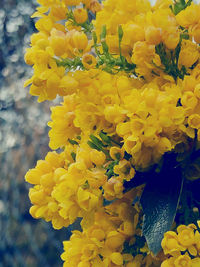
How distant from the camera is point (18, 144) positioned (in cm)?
331

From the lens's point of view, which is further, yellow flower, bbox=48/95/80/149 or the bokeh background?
the bokeh background

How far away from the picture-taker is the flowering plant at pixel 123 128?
0.46 m

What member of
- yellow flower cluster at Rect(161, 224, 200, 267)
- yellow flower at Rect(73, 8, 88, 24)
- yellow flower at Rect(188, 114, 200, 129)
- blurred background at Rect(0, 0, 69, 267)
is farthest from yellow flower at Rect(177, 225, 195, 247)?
blurred background at Rect(0, 0, 69, 267)

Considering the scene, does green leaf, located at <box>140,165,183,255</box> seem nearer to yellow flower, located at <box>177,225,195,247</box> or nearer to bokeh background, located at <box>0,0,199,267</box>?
yellow flower, located at <box>177,225,195,247</box>

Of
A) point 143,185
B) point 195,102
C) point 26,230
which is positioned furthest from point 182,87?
point 26,230

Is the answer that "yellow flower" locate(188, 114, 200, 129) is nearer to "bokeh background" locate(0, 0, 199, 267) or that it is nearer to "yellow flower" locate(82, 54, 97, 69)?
"yellow flower" locate(82, 54, 97, 69)

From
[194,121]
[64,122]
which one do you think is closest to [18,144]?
Result: [64,122]

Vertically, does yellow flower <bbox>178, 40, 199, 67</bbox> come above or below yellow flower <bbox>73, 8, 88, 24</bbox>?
below

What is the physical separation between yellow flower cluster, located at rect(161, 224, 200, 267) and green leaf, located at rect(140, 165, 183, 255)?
0.01 metres

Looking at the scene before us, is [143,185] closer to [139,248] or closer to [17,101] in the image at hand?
[139,248]

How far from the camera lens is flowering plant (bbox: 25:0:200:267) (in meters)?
0.46

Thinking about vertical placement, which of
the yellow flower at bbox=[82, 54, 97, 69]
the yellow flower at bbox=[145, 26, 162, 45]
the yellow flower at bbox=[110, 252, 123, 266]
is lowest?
the yellow flower at bbox=[110, 252, 123, 266]

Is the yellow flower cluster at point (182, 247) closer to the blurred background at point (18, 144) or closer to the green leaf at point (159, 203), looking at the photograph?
the green leaf at point (159, 203)

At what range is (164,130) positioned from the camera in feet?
1.51
